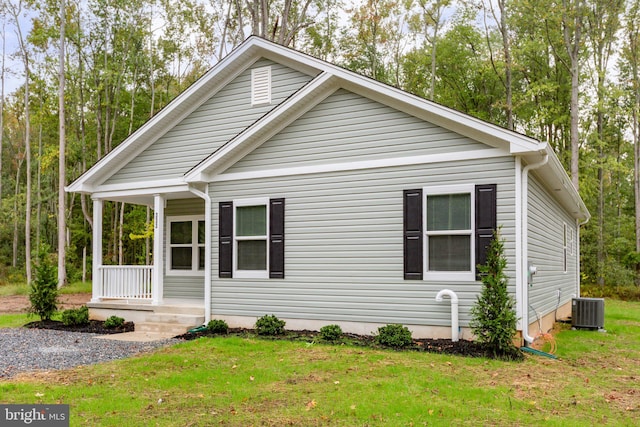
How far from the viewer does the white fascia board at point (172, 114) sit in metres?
11.2

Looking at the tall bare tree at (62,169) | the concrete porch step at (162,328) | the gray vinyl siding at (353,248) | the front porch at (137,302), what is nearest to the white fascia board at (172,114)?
the front porch at (137,302)

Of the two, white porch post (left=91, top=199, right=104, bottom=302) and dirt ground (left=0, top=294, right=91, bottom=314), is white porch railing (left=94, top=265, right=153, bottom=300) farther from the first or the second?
dirt ground (left=0, top=294, right=91, bottom=314)

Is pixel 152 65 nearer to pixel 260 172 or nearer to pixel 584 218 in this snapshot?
pixel 260 172

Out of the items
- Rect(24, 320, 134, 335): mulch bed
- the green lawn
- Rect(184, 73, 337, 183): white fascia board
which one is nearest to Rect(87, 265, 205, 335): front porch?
Rect(24, 320, 134, 335): mulch bed

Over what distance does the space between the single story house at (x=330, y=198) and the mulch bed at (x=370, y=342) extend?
23 cm

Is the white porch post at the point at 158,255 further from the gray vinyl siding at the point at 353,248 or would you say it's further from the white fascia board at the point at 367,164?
the white fascia board at the point at 367,164

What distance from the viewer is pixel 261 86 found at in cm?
1125

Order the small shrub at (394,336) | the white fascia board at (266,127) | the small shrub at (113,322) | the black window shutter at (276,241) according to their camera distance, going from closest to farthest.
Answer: the small shrub at (394,336)
the white fascia board at (266,127)
the black window shutter at (276,241)
the small shrub at (113,322)

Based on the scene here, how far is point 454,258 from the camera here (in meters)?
8.08

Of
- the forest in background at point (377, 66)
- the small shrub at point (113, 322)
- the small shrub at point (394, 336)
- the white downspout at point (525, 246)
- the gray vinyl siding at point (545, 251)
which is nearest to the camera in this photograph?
the white downspout at point (525, 246)

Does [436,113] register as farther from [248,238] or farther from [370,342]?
[248,238]

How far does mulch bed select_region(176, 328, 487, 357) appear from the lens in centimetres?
744

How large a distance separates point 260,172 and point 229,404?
5439 millimetres

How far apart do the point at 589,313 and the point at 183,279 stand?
30.3 feet
